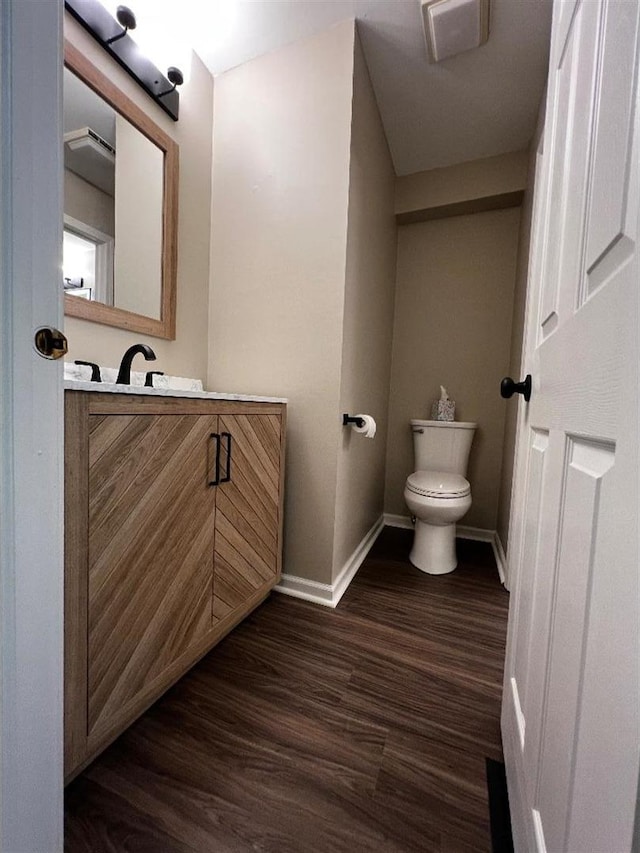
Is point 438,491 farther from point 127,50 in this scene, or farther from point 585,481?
point 127,50

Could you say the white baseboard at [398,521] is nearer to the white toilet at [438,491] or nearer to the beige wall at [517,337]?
the white toilet at [438,491]

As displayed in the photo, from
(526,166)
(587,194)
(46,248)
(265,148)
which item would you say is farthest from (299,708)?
(526,166)

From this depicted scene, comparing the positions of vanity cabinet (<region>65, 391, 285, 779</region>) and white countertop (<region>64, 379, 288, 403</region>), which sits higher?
white countertop (<region>64, 379, 288, 403</region>)

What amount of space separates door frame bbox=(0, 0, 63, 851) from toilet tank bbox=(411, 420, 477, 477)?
2.02 m

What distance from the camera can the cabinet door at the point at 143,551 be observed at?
0.74 meters

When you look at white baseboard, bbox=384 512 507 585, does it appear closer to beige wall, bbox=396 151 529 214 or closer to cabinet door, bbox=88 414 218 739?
cabinet door, bbox=88 414 218 739

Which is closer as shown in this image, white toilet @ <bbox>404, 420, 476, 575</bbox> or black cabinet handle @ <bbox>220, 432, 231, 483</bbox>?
black cabinet handle @ <bbox>220, 432, 231, 483</bbox>

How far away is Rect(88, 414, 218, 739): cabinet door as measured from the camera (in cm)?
74

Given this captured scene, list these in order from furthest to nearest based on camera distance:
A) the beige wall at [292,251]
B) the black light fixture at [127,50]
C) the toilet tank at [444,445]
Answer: the toilet tank at [444,445], the beige wall at [292,251], the black light fixture at [127,50]

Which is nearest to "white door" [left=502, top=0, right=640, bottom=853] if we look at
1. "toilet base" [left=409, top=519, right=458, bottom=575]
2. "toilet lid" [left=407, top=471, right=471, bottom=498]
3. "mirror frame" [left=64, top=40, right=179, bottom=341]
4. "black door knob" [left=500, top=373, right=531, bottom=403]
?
"black door knob" [left=500, top=373, right=531, bottom=403]

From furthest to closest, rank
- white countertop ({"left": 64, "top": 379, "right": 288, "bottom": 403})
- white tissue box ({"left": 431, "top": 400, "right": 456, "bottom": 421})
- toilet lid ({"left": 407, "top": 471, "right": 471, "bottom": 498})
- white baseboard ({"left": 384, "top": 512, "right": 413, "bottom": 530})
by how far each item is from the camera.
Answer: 1. white baseboard ({"left": 384, "top": 512, "right": 413, "bottom": 530})
2. white tissue box ({"left": 431, "top": 400, "right": 456, "bottom": 421})
3. toilet lid ({"left": 407, "top": 471, "right": 471, "bottom": 498})
4. white countertop ({"left": 64, "top": 379, "right": 288, "bottom": 403})

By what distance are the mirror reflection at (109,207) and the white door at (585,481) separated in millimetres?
1383

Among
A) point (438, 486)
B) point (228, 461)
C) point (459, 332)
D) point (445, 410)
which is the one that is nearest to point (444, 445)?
point (445, 410)

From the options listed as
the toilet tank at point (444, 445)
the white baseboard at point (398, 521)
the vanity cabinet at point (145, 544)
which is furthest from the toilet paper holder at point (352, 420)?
the white baseboard at point (398, 521)
